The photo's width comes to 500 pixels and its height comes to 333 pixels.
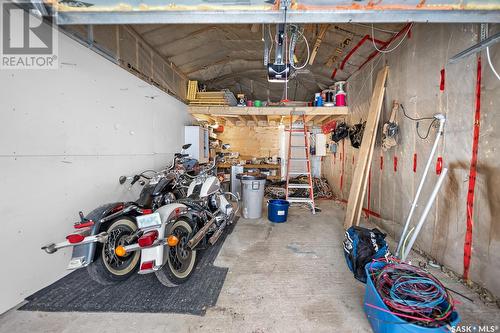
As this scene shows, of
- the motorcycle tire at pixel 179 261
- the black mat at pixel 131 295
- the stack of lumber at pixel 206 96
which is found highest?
the stack of lumber at pixel 206 96

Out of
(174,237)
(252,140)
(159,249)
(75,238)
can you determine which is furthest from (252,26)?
(252,140)

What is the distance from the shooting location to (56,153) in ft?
6.17

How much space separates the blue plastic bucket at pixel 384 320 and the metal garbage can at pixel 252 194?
2.14 metres

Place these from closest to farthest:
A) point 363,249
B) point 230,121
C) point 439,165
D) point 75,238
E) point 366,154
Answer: point 75,238 < point 363,249 < point 439,165 < point 366,154 < point 230,121

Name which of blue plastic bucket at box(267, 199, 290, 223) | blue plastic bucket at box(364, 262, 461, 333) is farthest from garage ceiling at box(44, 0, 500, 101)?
blue plastic bucket at box(267, 199, 290, 223)

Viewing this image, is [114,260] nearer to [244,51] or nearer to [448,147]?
[448,147]

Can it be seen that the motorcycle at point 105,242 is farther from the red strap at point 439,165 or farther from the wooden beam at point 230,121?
the wooden beam at point 230,121

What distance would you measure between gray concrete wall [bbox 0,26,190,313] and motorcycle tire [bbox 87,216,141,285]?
51 cm

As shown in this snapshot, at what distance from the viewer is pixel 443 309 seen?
132 cm

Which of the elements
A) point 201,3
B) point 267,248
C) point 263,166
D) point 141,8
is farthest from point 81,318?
point 263,166

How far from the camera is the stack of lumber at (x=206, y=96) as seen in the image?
177 inches

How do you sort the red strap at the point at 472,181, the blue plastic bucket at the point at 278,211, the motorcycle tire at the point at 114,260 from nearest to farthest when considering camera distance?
1. the motorcycle tire at the point at 114,260
2. the red strap at the point at 472,181
3. the blue plastic bucket at the point at 278,211

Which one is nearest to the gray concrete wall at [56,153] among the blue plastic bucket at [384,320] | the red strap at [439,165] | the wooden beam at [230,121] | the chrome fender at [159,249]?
the chrome fender at [159,249]

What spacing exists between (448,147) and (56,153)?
11.6 ft
